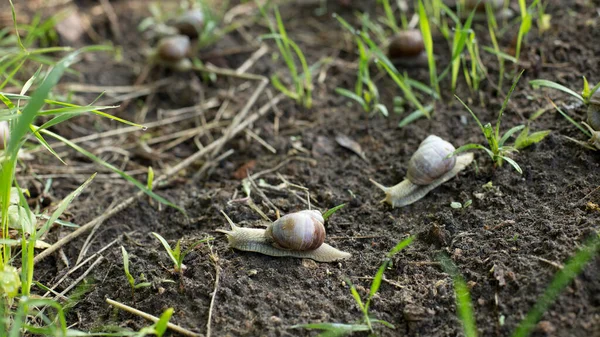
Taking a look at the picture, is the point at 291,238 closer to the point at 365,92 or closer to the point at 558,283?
the point at 558,283

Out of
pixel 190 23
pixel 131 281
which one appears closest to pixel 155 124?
pixel 190 23

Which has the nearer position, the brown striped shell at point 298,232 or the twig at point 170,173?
the brown striped shell at point 298,232

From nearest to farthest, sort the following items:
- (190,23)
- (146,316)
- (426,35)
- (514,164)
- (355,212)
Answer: (146,316) → (514,164) → (355,212) → (426,35) → (190,23)

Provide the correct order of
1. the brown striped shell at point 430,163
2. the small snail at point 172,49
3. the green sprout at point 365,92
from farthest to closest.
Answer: the small snail at point 172,49 → the green sprout at point 365,92 → the brown striped shell at point 430,163

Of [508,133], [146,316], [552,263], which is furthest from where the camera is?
[508,133]

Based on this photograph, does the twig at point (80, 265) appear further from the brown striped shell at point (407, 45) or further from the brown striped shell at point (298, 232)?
the brown striped shell at point (407, 45)

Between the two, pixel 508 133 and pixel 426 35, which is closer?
pixel 508 133

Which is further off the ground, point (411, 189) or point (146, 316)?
point (146, 316)

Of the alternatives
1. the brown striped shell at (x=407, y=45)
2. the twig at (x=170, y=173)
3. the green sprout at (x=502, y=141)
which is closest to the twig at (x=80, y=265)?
the twig at (x=170, y=173)
